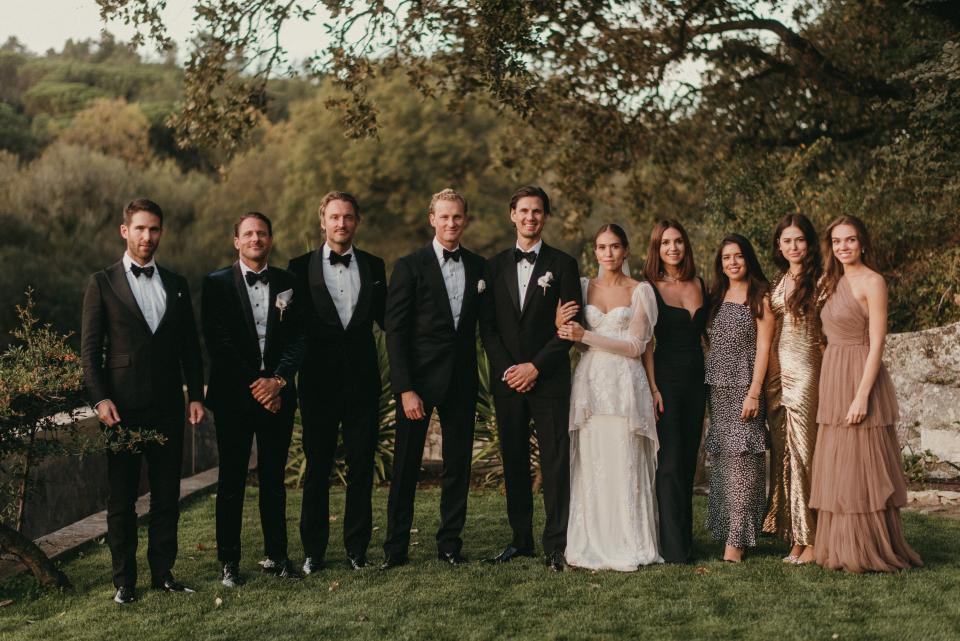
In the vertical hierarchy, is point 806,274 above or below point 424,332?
above

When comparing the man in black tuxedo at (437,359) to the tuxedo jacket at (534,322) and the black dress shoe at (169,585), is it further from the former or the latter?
the black dress shoe at (169,585)

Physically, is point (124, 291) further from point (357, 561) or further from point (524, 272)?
point (524, 272)

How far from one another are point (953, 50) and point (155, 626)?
888 cm

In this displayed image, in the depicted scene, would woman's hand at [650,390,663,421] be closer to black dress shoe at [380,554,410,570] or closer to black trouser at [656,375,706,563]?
black trouser at [656,375,706,563]

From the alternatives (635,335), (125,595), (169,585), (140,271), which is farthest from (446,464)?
(140,271)

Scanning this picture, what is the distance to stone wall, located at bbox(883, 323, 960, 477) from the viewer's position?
28.6 ft

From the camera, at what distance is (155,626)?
4.81 meters

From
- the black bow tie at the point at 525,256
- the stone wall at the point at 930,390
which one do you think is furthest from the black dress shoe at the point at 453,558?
the stone wall at the point at 930,390

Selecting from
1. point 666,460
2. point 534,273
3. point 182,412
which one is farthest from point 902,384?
point 182,412

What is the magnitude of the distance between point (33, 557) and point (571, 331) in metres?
3.22

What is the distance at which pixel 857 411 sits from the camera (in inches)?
217

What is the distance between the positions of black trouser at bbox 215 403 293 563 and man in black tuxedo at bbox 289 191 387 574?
0.17 meters

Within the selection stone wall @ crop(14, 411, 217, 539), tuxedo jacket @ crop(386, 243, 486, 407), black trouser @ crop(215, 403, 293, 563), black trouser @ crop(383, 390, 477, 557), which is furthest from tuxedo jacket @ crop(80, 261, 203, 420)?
stone wall @ crop(14, 411, 217, 539)

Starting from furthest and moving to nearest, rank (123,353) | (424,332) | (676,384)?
(676,384), (424,332), (123,353)
